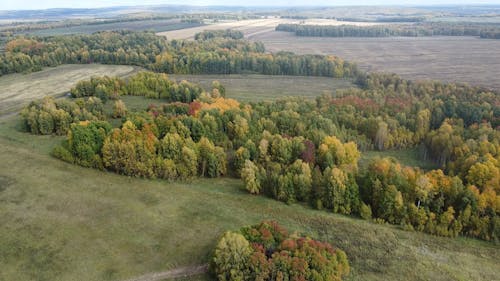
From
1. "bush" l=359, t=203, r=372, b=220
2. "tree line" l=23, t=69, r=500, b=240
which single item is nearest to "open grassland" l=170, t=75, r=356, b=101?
"tree line" l=23, t=69, r=500, b=240

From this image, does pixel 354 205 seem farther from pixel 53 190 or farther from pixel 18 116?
pixel 18 116

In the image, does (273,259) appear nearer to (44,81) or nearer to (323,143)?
(323,143)

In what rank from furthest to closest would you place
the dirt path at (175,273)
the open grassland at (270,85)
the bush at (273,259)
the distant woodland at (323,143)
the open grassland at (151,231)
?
the open grassland at (270,85) < the distant woodland at (323,143) < the open grassland at (151,231) < the dirt path at (175,273) < the bush at (273,259)

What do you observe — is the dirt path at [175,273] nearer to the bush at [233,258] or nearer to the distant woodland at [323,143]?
the bush at [233,258]

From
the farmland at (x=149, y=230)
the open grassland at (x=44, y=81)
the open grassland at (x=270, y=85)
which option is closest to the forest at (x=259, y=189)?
the farmland at (x=149, y=230)

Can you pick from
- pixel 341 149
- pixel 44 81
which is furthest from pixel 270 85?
pixel 44 81

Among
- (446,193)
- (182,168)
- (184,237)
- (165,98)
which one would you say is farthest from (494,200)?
(165,98)

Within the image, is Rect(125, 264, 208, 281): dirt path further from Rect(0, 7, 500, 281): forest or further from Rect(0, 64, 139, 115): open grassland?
Rect(0, 64, 139, 115): open grassland
